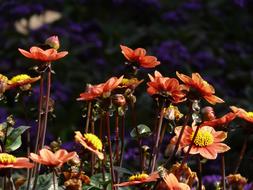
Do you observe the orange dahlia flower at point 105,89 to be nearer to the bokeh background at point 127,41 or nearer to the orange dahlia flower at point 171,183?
the orange dahlia flower at point 171,183

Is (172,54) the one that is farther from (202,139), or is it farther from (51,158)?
(51,158)

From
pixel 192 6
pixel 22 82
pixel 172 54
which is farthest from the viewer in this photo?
pixel 192 6

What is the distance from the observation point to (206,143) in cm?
173

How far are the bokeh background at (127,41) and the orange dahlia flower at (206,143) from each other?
2055mm

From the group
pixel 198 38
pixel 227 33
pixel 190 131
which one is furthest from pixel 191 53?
pixel 190 131

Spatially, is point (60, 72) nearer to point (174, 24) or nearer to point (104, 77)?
point (104, 77)

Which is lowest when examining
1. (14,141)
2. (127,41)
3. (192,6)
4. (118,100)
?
(127,41)

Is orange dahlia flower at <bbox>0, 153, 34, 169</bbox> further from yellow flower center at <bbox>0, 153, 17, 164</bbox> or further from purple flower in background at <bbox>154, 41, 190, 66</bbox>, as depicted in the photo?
purple flower in background at <bbox>154, 41, 190, 66</bbox>

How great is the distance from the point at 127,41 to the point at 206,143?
155 inches

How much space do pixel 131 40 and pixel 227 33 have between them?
45.3 inches

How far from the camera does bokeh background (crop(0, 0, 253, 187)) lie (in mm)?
4605

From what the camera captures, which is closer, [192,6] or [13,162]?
[13,162]

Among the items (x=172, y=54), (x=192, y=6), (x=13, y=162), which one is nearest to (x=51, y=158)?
(x=13, y=162)

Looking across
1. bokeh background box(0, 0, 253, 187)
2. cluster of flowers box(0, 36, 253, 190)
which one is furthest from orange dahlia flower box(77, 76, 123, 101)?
bokeh background box(0, 0, 253, 187)
